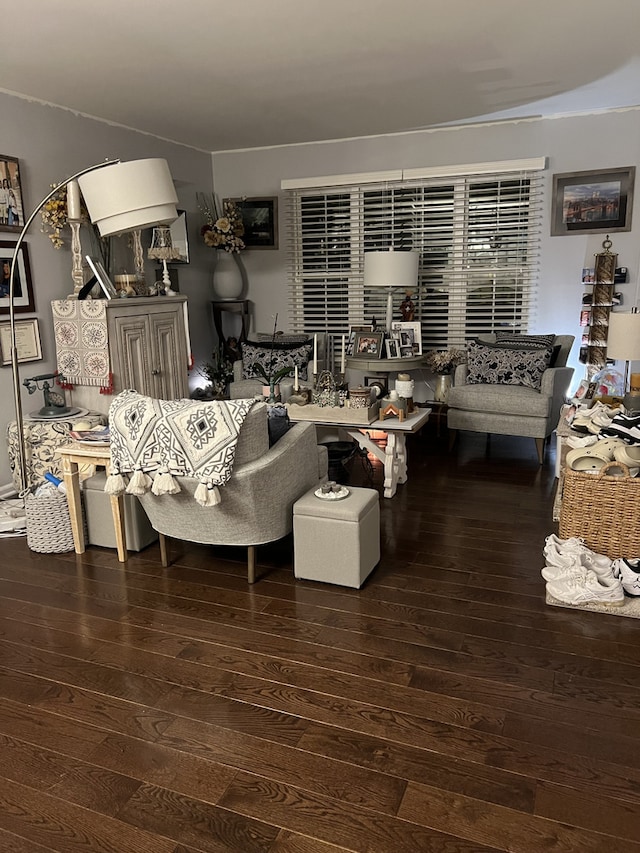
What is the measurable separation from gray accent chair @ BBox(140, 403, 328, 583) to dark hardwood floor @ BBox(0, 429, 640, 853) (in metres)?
0.26

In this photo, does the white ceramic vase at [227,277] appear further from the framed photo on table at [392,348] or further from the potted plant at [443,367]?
the potted plant at [443,367]

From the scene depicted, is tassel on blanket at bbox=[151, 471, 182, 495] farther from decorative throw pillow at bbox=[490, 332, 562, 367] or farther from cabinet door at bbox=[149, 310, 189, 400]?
decorative throw pillow at bbox=[490, 332, 562, 367]

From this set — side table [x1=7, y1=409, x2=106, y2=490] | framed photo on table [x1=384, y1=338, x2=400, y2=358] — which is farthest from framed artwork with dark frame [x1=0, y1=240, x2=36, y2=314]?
framed photo on table [x1=384, y1=338, x2=400, y2=358]

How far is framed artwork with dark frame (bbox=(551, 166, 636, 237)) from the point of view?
220 inches

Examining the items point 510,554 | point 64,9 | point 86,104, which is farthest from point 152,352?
point 510,554

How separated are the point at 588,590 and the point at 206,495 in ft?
5.55

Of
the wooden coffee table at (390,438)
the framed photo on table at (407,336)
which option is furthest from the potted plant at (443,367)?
the wooden coffee table at (390,438)

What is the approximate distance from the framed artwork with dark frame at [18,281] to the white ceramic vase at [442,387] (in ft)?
11.1

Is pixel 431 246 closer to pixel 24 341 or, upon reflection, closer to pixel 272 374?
pixel 272 374

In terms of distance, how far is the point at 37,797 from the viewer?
75.7 inches

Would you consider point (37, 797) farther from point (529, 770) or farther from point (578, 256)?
point (578, 256)

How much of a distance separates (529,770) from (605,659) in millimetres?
734

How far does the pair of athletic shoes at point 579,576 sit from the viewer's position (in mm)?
2875

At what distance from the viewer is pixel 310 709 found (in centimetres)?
228
